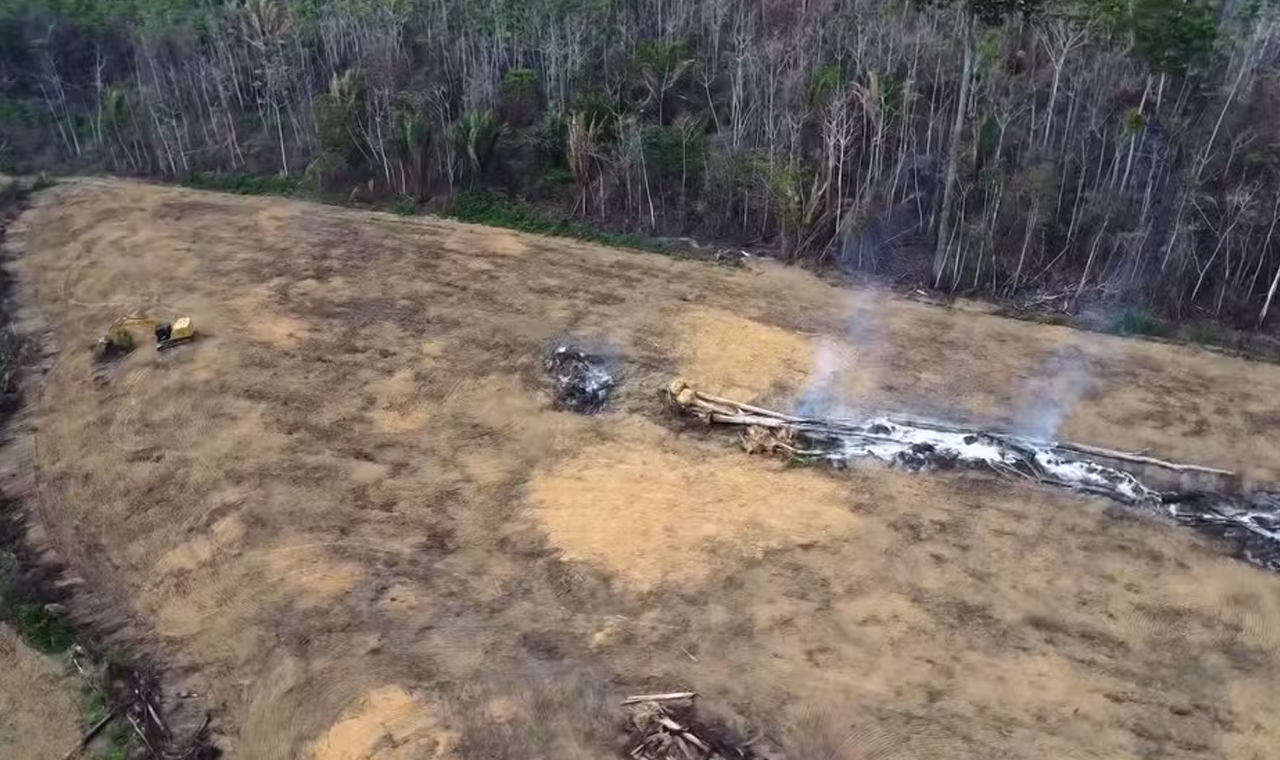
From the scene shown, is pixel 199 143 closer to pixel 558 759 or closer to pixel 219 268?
pixel 219 268

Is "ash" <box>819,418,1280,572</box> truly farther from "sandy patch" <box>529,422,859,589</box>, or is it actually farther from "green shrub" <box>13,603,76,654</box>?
"green shrub" <box>13,603,76,654</box>

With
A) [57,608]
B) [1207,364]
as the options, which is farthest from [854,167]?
[57,608]

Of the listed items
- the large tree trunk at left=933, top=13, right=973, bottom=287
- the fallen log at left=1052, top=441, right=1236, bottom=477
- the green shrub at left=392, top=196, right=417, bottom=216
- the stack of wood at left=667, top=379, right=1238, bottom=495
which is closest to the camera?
the fallen log at left=1052, top=441, right=1236, bottom=477

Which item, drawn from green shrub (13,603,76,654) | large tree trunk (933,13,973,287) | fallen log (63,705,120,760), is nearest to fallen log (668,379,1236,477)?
large tree trunk (933,13,973,287)

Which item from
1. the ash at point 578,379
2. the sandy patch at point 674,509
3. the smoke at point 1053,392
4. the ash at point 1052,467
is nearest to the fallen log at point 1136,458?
the ash at point 1052,467

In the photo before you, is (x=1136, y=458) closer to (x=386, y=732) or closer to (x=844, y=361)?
(x=844, y=361)

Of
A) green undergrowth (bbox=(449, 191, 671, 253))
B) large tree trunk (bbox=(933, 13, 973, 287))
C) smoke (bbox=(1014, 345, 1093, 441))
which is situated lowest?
smoke (bbox=(1014, 345, 1093, 441))

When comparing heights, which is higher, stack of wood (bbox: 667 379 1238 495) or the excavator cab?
the excavator cab
